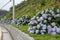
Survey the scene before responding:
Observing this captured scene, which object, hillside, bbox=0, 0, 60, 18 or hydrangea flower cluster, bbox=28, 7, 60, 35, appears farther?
hillside, bbox=0, 0, 60, 18

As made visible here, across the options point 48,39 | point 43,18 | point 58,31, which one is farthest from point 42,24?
point 48,39

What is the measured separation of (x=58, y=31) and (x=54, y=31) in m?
0.16

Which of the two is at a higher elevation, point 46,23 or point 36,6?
point 36,6

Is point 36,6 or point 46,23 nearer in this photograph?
point 46,23

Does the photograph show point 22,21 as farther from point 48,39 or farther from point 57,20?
point 48,39

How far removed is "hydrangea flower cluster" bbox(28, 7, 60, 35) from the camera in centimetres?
1316

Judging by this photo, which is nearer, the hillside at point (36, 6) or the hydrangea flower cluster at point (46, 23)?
the hydrangea flower cluster at point (46, 23)

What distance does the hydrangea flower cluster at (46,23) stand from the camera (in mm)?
13156

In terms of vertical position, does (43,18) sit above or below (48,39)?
above

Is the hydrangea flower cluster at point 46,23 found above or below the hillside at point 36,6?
below

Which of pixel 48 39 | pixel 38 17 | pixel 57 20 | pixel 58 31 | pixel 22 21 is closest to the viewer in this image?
pixel 48 39

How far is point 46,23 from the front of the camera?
14.0 metres

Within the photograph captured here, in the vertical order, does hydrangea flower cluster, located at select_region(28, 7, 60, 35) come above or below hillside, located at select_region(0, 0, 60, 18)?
below

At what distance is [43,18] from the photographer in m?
14.4
